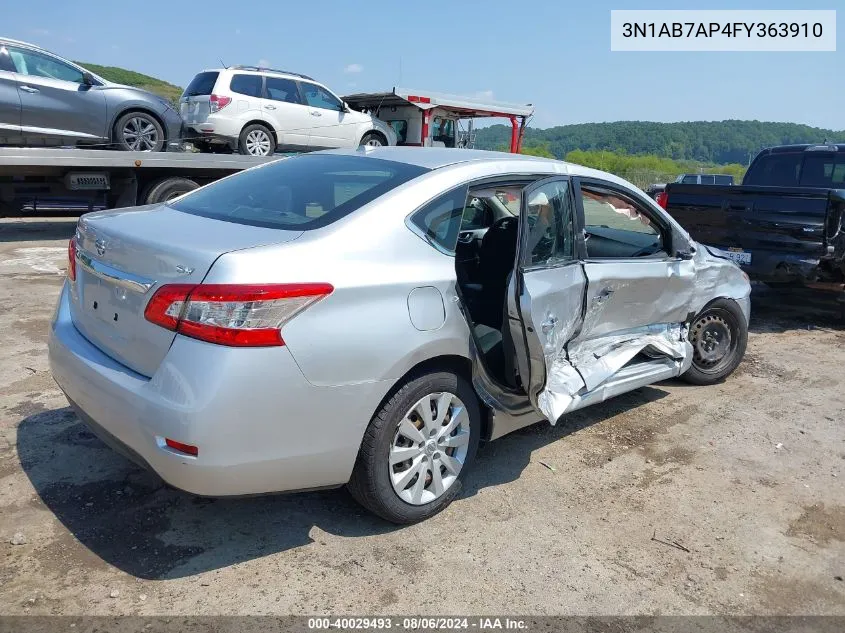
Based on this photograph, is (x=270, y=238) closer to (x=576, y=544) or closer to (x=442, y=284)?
(x=442, y=284)

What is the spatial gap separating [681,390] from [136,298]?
160 inches

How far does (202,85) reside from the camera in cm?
1211

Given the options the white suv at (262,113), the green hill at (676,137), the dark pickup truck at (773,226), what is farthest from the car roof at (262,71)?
the green hill at (676,137)

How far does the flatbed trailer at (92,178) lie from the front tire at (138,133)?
444mm

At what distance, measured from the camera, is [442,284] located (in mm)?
3121

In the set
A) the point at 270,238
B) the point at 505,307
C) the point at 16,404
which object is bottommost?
the point at 16,404

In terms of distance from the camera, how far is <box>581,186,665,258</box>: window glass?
4.46m

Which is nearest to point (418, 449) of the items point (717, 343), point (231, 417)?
point (231, 417)

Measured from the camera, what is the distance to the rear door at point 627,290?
13.1ft

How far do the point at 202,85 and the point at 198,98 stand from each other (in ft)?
0.97

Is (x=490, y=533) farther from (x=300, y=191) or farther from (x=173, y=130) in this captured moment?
(x=173, y=130)

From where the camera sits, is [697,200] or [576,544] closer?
[576,544]

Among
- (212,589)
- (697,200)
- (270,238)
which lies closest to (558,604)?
(212,589)

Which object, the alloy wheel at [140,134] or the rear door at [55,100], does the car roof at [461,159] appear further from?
the alloy wheel at [140,134]
